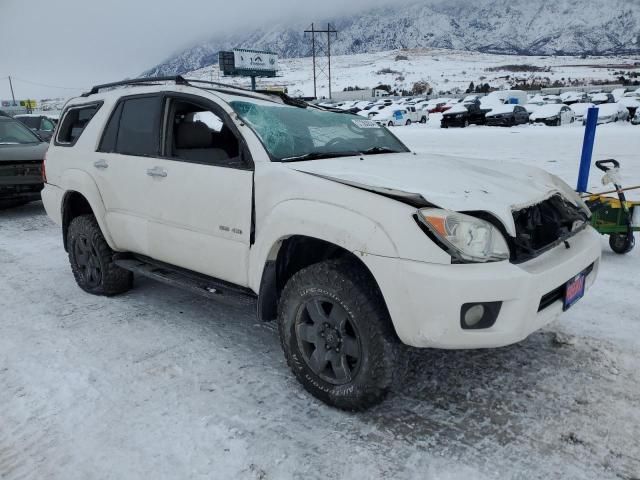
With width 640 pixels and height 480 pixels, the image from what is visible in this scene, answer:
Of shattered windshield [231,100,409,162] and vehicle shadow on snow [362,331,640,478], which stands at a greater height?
shattered windshield [231,100,409,162]

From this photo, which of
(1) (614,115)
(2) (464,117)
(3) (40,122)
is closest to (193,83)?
(3) (40,122)

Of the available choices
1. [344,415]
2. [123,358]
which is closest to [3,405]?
[123,358]

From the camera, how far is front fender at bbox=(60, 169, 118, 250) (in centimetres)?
420

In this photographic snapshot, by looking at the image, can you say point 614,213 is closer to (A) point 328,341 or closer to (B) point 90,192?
(A) point 328,341

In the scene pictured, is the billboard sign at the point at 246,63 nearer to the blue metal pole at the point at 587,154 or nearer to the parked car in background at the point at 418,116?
the parked car in background at the point at 418,116

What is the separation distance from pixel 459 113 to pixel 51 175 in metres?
26.1

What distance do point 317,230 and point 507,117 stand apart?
85.9 feet

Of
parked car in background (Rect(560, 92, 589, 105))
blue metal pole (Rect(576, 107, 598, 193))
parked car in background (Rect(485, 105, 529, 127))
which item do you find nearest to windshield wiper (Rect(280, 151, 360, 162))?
blue metal pole (Rect(576, 107, 598, 193))

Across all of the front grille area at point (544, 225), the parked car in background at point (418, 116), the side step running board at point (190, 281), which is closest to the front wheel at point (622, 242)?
the front grille area at point (544, 225)

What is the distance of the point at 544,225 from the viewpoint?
9.74ft

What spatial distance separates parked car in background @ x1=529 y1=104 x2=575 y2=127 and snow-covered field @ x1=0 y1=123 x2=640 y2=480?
78.5 ft

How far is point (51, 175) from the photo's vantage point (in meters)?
4.84

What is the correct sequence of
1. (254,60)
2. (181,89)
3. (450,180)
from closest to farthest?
(450,180) → (181,89) → (254,60)

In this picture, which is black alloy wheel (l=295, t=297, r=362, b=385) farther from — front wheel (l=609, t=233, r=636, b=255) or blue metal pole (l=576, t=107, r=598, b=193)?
blue metal pole (l=576, t=107, r=598, b=193)
